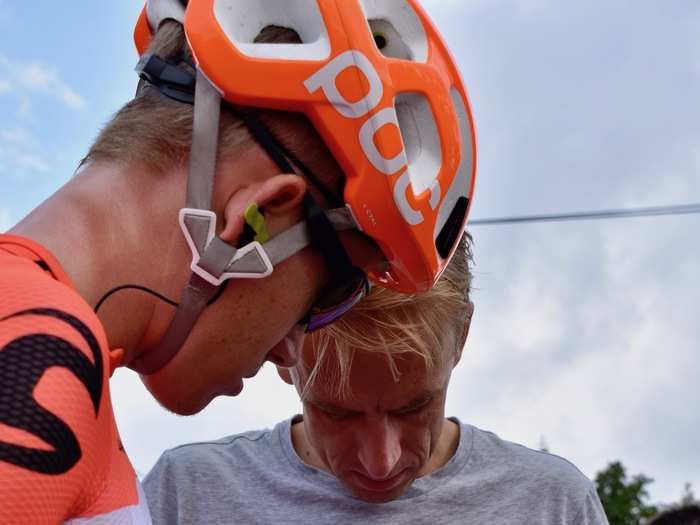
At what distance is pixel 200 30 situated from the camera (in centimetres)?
211

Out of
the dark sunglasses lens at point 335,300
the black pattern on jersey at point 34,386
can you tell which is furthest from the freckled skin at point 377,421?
the black pattern on jersey at point 34,386

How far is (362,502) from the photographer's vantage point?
11.0ft

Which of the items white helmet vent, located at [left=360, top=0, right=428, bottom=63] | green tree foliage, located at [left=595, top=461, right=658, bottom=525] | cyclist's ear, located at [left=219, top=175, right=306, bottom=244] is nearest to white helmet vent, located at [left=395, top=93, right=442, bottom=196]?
white helmet vent, located at [left=360, top=0, right=428, bottom=63]

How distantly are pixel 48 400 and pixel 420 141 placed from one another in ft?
3.94

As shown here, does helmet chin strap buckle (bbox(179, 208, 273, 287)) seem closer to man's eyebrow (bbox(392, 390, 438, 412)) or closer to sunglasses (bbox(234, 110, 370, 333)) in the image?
sunglasses (bbox(234, 110, 370, 333))

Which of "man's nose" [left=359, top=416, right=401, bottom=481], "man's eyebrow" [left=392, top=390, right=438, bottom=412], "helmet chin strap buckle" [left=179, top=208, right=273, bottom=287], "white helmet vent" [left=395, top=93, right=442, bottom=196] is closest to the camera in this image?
"helmet chin strap buckle" [left=179, top=208, right=273, bottom=287]

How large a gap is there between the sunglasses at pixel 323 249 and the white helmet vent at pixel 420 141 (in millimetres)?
239

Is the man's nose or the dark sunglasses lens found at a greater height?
the dark sunglasses lens

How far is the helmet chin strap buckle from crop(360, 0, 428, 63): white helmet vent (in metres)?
0.63

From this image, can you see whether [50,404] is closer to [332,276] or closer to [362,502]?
[332,276]

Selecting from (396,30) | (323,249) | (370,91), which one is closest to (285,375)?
(323,249)

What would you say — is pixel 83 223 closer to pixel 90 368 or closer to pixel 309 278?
pixel 90 368

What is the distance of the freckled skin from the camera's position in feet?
10.9

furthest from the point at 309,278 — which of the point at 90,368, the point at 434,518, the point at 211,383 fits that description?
the point at 434,518
